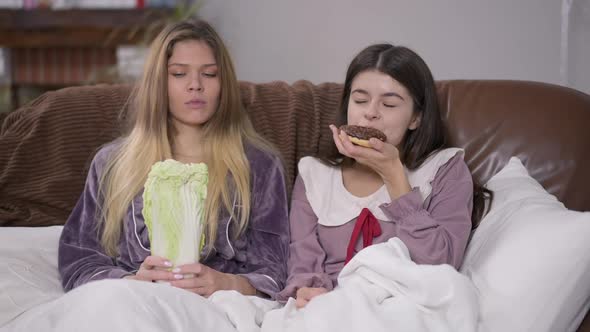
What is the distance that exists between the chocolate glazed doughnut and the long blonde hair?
35cm

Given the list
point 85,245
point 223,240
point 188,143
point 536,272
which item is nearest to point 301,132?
point 188,143

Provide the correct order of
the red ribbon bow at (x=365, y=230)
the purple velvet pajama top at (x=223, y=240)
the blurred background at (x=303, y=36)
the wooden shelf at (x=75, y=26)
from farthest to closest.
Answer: the wooden shelf at (x=75, y=26)
the blurred background at (x=303, y=36)
the purple velvet pajama top at (x=223, y=240)
the red ribbon bow at (x=365, y=230)

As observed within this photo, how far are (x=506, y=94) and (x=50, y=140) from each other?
1424mm

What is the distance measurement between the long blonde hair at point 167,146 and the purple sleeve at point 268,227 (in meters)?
0.04

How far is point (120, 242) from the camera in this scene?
2.20m

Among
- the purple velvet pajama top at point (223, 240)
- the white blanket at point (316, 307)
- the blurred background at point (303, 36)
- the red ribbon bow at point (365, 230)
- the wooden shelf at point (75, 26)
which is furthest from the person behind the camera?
the wooden shelf at point (75, 26)

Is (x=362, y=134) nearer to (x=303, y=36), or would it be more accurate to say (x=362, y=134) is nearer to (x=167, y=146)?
(x=167, y=146)

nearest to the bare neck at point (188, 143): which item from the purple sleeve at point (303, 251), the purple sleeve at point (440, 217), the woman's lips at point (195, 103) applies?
the woman's lips at point (195, 103)

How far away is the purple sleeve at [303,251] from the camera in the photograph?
2004 mm

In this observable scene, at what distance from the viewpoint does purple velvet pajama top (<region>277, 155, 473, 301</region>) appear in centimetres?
192

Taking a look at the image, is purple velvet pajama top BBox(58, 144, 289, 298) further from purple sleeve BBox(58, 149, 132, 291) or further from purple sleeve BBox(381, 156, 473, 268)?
purple sleeve BBox(381, 156, 473, 268)

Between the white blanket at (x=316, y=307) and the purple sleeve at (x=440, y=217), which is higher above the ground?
the purple sleeve at (x=440, y=217)

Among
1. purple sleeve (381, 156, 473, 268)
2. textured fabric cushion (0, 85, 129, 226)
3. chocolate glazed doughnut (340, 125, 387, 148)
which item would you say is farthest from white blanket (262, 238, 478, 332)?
textured fabric cushion (0, 85, 129, 226)

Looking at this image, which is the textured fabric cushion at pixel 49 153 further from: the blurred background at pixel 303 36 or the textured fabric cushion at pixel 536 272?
the blurred background at pixel 303 36
